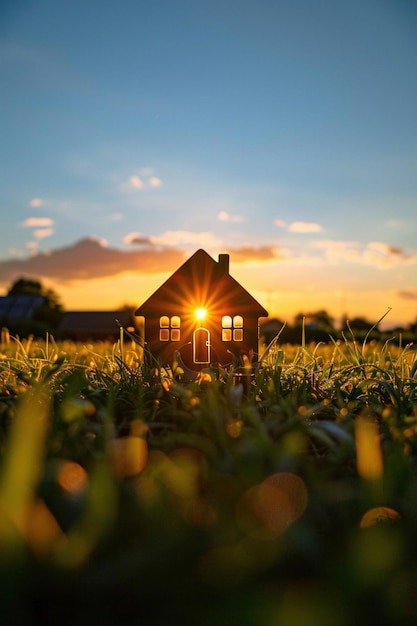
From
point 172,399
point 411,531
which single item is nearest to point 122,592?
point 411,531

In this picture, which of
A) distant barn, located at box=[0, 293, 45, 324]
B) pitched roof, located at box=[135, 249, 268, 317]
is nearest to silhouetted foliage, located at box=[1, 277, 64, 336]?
distant barn, located at box=[0, 293, 45, 324]

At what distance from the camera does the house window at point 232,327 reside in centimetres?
481

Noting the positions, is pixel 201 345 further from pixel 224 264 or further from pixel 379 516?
pixel 379 516

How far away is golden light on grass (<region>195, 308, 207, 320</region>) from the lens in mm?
4758

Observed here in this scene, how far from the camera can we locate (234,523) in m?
1.45

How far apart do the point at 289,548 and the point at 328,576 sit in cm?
10

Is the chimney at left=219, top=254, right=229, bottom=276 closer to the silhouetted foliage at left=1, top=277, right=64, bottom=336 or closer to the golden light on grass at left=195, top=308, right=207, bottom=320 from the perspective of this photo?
the golden light on grass at left=195, top=308, right=207, bottom=320

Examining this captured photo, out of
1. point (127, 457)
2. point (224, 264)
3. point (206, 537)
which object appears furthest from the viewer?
point (224, 264)

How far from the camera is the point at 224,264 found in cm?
497

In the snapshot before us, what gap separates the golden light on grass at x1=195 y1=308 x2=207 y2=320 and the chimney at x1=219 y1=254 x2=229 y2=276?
0.35m

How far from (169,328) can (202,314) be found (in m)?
0.29

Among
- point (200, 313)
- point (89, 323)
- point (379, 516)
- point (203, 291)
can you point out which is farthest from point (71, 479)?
point (89, 323)

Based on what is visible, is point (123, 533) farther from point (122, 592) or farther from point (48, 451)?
point (48, 451)

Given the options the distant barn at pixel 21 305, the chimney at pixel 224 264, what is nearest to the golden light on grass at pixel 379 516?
the chimney at pixel 224 264
